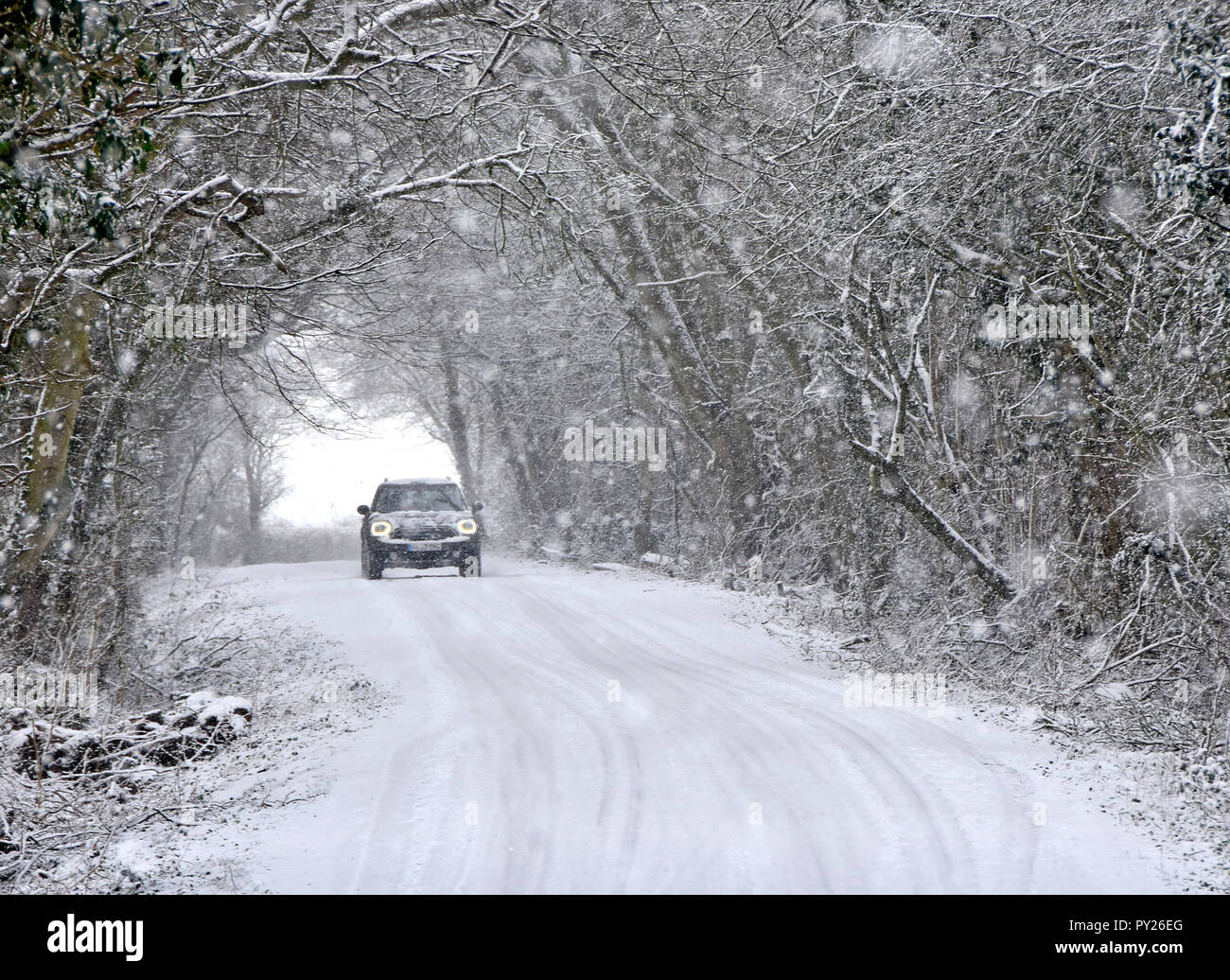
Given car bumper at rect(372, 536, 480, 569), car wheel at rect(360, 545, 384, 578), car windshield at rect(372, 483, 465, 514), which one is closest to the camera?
car bumper at rect(372, 536, 480, 569)

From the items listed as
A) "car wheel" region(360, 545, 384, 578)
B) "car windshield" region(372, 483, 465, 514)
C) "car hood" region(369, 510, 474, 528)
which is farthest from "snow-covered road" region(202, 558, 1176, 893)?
"car windshield" region(372, 483, 465, 514)

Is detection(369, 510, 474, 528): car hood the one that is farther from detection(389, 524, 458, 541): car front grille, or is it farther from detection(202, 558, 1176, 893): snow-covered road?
detection(202, 558, 1176, 893): snow-covered road

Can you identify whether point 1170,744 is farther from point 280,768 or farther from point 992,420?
point 280,768

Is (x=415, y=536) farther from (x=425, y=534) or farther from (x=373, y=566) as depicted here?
(x=373, y=566)

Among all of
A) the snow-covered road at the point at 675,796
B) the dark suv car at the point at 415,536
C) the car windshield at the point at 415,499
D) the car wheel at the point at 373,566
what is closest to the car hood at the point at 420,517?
the dark suv car at the point at 415,536

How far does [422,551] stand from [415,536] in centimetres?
31

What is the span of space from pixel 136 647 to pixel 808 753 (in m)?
8.42

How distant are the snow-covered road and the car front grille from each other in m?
8.26

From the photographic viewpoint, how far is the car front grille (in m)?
19.3

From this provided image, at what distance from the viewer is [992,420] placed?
1167 cm

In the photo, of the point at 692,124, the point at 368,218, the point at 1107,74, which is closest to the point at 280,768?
the point at 368,218

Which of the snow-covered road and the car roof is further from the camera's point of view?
the car roof

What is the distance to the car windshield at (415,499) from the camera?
66.0 feet
